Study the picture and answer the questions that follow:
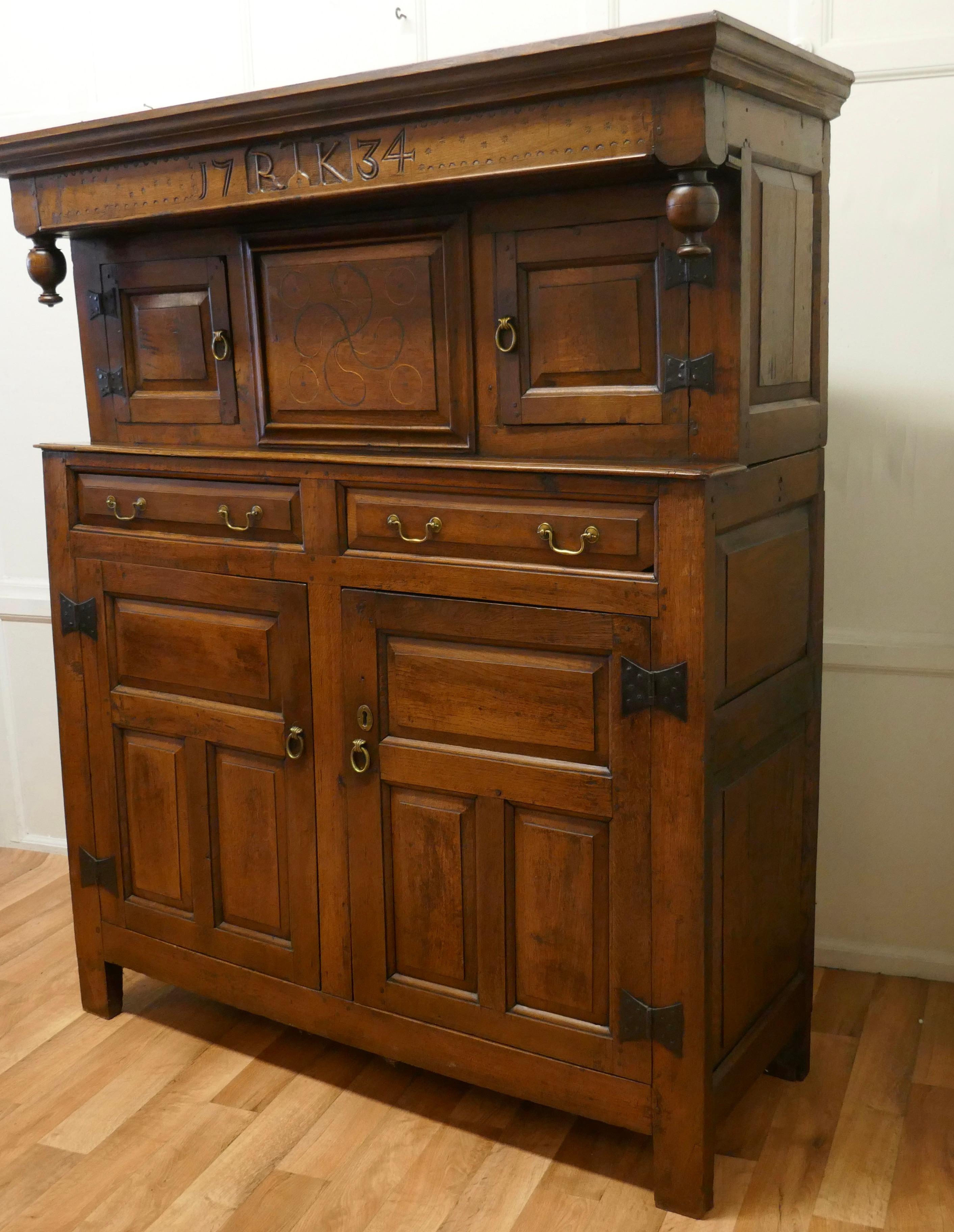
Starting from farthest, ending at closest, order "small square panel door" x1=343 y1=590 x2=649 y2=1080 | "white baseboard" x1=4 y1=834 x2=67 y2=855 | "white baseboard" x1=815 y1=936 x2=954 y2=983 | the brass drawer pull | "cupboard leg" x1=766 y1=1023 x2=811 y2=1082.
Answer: "white baseboard" x1=4 y1=834 x2=67 y2=855 → "white baseboard" x1=815 y1=936 x2=954 y2=983 → "cupboard leg" x1=766 y1=1023 x2=811 y2=1082 → the brass drawer pull → "small square panel door" x1=343 y1=590 x2=649 y2=1080

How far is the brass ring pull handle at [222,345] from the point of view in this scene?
2.56 metres

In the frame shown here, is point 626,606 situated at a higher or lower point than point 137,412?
lower

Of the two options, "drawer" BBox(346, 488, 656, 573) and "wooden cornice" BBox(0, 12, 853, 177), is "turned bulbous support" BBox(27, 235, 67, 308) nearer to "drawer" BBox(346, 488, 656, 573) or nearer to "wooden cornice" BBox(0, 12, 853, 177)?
"wooden cornice" BBox(0, 12, 853, 177)

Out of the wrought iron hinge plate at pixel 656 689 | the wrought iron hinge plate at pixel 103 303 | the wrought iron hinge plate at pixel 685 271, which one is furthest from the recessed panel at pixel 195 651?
the wrought iron hinge plate at pixel 685 271

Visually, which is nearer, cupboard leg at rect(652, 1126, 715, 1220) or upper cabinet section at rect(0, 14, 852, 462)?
upper cabinet section at rect(0, 14, 852, 462)

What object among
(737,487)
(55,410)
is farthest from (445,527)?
(55,410)

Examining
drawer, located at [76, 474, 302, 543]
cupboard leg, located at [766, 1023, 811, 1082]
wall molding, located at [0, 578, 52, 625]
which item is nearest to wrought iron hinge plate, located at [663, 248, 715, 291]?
drawer, located at [76, 474, 302, 543]

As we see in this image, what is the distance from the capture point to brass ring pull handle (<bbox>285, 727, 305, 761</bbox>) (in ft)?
8.23

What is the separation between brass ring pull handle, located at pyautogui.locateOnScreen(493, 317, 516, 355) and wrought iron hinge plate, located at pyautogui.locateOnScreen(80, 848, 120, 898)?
1.48 m

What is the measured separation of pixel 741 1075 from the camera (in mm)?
2361

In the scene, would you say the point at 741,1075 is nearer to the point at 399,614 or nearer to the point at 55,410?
the point at 399,614

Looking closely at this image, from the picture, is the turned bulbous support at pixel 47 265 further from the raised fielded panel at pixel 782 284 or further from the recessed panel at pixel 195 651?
the raised fielded panel at pixel 782 284

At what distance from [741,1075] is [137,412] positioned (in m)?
1.86

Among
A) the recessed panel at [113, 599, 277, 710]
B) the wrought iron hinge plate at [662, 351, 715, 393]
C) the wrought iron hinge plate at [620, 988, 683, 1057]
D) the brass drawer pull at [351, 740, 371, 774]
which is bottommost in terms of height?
the wrought iron hinge plate at [620, 988, 683, 1057]
